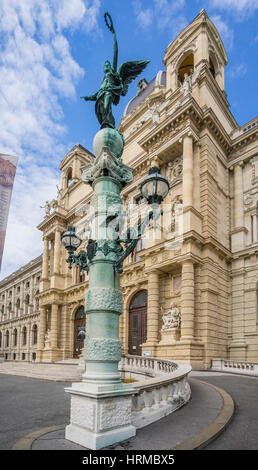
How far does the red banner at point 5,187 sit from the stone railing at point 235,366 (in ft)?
47.2

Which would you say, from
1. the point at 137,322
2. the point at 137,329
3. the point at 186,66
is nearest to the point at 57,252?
the point at 137,322

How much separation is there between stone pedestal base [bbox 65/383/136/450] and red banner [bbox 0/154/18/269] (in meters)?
2.49

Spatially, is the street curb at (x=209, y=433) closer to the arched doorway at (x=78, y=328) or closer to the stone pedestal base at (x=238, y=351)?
the stone pedestal base at (x=238, y=351)

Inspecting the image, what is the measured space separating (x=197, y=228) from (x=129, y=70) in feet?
43.6

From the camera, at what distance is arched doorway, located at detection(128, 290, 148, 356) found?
2272cm

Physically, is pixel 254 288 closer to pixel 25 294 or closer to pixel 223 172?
pixel 223 172

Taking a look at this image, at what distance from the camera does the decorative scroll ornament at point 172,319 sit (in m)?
18.6

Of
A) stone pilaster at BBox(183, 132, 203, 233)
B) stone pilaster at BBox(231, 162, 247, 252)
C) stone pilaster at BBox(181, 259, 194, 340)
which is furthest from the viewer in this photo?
stone pilaster at BBox(231, 162, 247, 252)

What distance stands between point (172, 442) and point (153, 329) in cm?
1541

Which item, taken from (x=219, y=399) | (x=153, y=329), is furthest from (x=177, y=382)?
(x=153, y=329)

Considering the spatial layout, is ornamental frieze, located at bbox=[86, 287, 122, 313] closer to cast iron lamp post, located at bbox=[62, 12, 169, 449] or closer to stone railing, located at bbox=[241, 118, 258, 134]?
cast iron lamp post, located at bbox=[62, 12, 169, 449]

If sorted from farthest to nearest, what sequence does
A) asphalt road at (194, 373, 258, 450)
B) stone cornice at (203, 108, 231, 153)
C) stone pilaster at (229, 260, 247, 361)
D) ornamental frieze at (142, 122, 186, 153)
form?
1. ornamental frieze at (142, 122, 186, 153)
2. stone cornice at (203, 108, 231, 153)
3. stone pilaster at (229, 260, 247, 361)
4. asphalt road at (194, 373, 258, 450)

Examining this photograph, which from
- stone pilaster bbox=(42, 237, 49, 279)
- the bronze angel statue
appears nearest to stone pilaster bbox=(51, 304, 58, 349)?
stone pilaster bbox=(42, 237, 49, 279)

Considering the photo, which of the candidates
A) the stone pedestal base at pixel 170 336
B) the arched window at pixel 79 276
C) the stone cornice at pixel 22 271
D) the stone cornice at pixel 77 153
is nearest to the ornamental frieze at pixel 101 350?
the stone pedestal base at pixel 170 336
